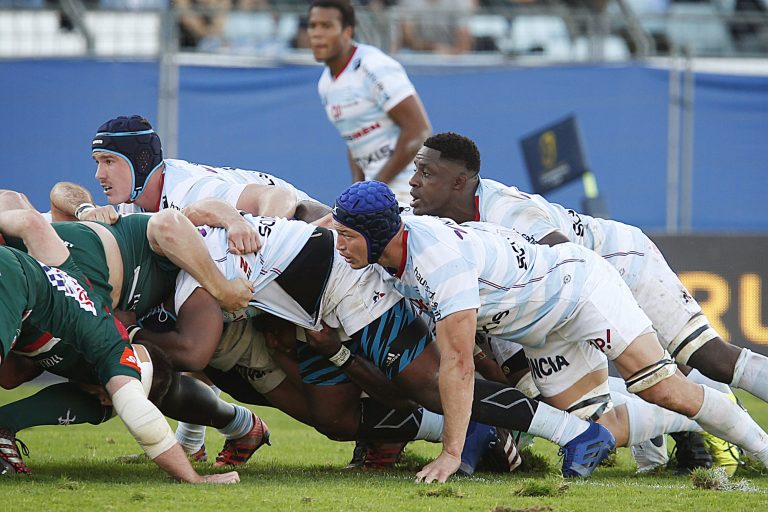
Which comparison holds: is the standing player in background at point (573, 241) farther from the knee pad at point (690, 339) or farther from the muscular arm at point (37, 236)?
the muscular arm at point (37, 236)

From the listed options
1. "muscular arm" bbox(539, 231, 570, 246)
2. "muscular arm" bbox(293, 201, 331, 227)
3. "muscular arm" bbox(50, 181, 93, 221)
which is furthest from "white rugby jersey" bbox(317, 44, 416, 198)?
"muscular arm" bbox(539, 231, 570, 246)

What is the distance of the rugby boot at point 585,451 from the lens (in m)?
6.61

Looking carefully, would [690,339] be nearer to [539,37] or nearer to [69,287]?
[69,287]

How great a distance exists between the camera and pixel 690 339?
7.30m

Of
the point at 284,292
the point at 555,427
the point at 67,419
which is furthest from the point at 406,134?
the point at 67,419

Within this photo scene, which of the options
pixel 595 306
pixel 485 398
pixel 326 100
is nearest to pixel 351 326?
pixel 485 398

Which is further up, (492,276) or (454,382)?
(492,276)

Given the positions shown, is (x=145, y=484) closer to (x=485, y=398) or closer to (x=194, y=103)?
(x=485, y=398)

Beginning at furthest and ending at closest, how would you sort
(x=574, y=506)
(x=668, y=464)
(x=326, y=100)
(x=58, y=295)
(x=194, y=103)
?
(x=194, y=103) → (x=326, y=100) → (x=668, y=464) → (x=58, y=295) → (x=574, y=506)

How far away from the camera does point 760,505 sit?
18.5 feet

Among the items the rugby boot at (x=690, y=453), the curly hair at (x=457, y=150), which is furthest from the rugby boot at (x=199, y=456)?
the rugby boot at (x=690, y=453)

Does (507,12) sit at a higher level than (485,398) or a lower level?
higher

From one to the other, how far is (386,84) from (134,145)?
303 centimetres

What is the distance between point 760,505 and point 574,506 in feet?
2.86
